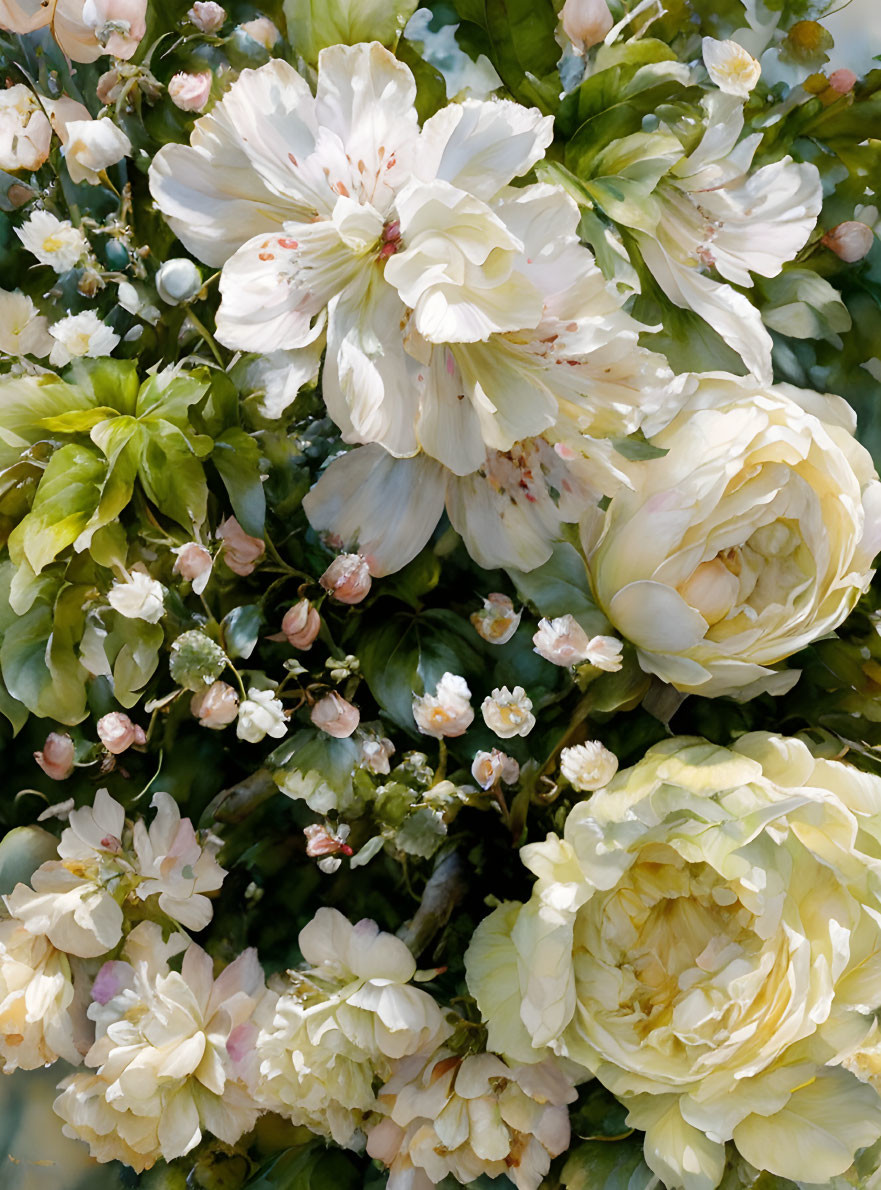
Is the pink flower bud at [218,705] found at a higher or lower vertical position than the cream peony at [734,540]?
lower

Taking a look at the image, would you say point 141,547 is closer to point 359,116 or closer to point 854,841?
point 359,116

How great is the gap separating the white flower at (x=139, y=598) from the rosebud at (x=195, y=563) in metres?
0.01

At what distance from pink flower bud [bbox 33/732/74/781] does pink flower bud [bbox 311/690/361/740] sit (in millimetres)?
119

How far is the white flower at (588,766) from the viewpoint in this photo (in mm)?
486

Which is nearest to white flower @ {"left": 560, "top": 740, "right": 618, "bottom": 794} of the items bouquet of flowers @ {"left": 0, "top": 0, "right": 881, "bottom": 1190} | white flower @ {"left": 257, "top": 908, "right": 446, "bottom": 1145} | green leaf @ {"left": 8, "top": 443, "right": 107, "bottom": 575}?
bouquet of flowers @ {"left": 0, "top": 0, "right": 881, "bottom": 1190}

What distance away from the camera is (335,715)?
0.48 m

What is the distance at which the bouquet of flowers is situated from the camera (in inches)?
17.9

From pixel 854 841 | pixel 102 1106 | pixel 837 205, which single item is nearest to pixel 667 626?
→ pixel 854 841

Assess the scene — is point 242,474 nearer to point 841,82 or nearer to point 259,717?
point 259,717

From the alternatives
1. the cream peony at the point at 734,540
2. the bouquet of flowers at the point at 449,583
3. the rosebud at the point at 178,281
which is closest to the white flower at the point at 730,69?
the bouquet of flowers at the point at 449,583

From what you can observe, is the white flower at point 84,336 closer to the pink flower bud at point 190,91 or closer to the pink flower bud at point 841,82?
the pink flower bud at point 190,91

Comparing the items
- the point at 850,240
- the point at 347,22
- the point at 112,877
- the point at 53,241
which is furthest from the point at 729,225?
the point at 112,877

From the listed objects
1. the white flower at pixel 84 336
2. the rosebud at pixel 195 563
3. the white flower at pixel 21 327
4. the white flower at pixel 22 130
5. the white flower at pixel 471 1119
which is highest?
the white flower at pixel 22 130

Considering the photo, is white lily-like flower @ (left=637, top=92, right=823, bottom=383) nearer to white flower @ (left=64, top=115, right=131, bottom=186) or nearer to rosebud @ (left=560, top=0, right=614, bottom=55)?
rosebud @ (left=560, top=0, right=614, bottom=55)
